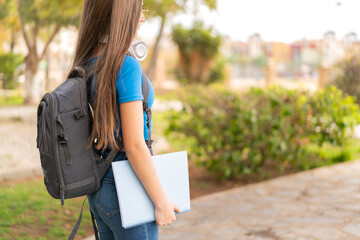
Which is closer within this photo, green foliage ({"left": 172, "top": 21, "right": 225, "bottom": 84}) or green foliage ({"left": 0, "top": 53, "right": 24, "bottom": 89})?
green foliage ({"left": 0, "top": 53, "right": 24, "bottom": 89})

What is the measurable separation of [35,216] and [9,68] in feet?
43.4

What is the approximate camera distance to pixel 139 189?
1531mm

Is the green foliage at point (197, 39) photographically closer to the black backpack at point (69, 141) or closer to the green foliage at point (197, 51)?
the green foliage at point (197, 51)

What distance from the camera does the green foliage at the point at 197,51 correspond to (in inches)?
747

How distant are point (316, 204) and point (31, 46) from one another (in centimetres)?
1103

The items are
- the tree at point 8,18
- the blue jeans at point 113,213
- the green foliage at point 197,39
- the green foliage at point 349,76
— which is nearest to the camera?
the blue jeans at point 113,213

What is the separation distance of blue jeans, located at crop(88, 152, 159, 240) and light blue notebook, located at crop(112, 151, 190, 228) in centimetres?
5

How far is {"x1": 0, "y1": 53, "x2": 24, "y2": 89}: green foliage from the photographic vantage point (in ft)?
51.8

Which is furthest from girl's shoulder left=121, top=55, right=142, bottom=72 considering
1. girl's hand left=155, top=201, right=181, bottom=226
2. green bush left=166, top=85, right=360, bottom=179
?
green bush left=166, top=85, right=360, bottom=179

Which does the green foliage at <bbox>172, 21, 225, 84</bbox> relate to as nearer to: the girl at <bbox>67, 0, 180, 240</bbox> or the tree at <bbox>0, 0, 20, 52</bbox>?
the tree at <bbox>0, 0, 20, 52</bbox>

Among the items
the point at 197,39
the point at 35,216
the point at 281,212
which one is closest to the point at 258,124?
the point at 281,212

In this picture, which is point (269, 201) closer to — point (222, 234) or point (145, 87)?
point (222, 234)

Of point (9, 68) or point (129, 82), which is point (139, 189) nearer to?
point (129, 82)

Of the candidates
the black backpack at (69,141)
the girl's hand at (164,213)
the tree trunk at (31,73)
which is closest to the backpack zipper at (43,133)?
the black backpack at (69,141)
